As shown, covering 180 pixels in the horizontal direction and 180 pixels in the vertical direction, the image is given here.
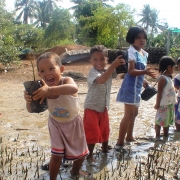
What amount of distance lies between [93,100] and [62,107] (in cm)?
81

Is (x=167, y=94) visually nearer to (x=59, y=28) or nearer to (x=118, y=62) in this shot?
(x=118, y=62)

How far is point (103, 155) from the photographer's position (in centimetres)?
365

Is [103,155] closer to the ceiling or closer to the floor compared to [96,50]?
closer to the floor

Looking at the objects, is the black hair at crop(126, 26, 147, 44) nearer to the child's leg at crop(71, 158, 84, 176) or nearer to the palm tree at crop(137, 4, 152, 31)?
the child's leg at crop(71, 158, 84, 176)

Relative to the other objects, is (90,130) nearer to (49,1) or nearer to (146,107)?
(146,107)

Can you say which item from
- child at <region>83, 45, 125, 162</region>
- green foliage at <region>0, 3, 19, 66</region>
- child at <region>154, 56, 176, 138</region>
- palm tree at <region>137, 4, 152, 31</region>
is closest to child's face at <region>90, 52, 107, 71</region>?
child at <region>83, 45, 125, 162</region>

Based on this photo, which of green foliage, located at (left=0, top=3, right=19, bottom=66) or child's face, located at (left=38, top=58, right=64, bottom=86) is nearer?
child's face, located at (left=38, top=58, right=64, bottom=86)

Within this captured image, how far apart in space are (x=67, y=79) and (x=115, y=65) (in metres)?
0.79

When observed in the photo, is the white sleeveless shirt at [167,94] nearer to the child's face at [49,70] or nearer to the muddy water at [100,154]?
the muddy water at [100,154]

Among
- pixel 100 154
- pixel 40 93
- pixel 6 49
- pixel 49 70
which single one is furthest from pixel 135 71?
pixel 6 49

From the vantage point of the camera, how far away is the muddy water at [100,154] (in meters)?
3.05

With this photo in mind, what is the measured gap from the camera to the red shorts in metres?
3.39

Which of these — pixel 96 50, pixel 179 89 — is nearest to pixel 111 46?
pixel 179 89

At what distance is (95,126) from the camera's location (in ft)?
11.2
